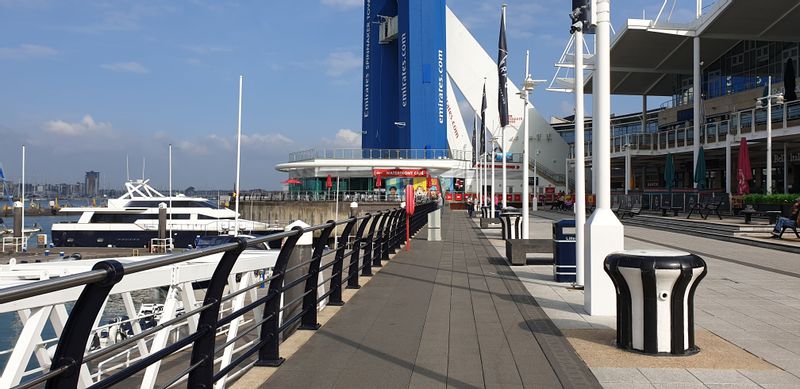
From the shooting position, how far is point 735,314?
25.1ft

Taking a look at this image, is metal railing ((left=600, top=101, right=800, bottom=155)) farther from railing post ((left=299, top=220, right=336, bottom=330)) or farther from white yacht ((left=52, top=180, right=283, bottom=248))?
railing post ((left=299, top=220, right=336, bottom=330))

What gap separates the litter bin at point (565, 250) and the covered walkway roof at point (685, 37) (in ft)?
102

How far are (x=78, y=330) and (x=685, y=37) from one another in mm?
46032

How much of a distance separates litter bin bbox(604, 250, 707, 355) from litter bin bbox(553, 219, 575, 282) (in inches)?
177

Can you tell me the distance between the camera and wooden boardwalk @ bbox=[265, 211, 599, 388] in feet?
15.6

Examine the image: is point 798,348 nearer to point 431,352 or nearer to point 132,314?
point 431,352

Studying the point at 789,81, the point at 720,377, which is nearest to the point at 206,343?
the point at 720,377

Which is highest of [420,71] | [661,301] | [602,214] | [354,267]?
[420,71]

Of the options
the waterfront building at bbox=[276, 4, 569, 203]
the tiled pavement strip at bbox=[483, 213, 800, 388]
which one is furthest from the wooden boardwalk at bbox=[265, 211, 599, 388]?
the waterfront building at bbox=[276, 4, 569, 203]

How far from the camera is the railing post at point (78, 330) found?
7.46 feet

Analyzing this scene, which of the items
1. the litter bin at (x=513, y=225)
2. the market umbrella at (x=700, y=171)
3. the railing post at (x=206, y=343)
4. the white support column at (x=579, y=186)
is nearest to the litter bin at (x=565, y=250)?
the white support column at (x=579, y=186)

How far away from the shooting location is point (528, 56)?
2047cm

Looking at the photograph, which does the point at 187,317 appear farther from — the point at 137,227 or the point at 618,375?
the point at 137,227

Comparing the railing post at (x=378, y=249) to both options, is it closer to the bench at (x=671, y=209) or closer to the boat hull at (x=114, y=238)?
the bench at (x=671, y=209)
